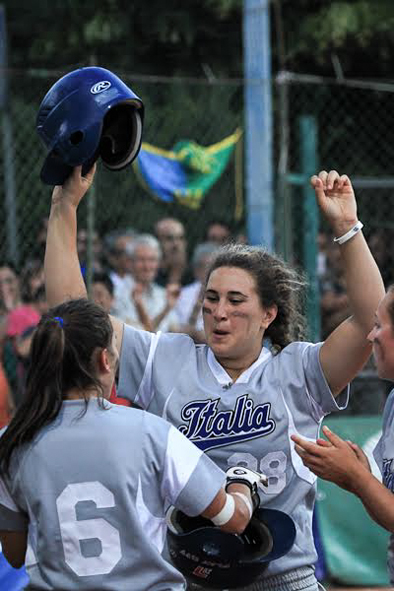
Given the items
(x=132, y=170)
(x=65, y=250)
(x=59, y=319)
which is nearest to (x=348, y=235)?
(x=65, y=250)

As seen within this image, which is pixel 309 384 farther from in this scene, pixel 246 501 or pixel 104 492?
pixel 104 492

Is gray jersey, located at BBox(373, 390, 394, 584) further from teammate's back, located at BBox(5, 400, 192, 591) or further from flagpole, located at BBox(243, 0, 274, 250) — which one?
flagpole, located at BBox(243, 0, 274, 250)

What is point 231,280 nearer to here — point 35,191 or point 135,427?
point 135,427

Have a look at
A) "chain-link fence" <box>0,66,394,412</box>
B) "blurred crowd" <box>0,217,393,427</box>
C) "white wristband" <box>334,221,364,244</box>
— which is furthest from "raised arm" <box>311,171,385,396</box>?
"chain-link fence" <box>0,66,394,412</box>

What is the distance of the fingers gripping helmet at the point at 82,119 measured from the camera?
3.35 meters

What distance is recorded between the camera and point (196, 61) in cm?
1058

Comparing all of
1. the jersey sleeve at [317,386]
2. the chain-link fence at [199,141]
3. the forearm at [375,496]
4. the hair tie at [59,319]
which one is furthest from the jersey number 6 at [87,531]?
the chain-link fence at [199,141]

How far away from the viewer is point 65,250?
343 cm

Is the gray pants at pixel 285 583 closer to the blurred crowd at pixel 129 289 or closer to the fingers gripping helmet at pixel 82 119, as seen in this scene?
the fingers gripping helmet at pixel 82 119

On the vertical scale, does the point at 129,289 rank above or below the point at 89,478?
below

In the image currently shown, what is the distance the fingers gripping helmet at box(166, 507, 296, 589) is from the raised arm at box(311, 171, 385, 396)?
0.54m

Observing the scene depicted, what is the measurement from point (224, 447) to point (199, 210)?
6.27 meters

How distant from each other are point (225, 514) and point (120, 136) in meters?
1.50

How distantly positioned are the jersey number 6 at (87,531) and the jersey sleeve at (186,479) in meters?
0.16
